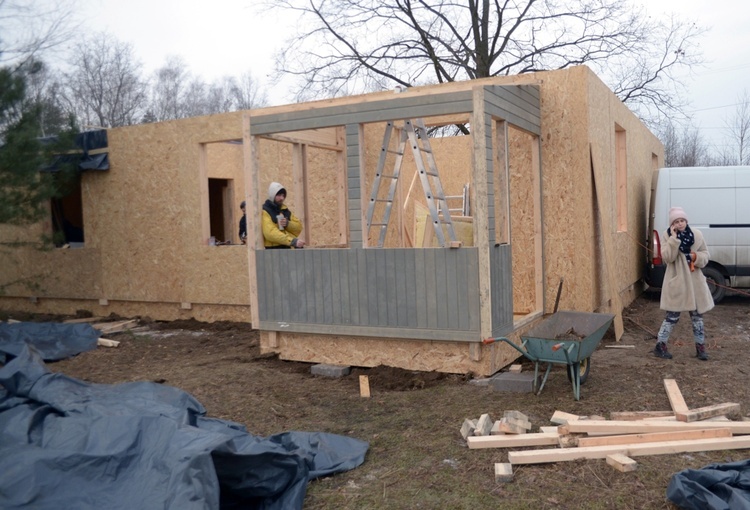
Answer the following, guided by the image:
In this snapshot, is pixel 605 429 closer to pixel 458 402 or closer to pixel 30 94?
pixel 458 402

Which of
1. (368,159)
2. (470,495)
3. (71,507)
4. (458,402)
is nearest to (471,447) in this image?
(470,495)

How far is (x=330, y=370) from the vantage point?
25.4ft

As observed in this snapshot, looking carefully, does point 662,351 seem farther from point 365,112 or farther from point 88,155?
point 88,155

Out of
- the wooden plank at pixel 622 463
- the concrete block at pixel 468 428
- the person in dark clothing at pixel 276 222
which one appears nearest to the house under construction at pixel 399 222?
the person in dark clothing at pixel 276 222

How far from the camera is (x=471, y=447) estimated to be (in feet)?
16.7

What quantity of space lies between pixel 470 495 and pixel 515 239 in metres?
4.95

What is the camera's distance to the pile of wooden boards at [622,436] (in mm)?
4715

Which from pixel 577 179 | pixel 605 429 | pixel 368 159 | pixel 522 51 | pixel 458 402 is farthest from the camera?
pixel 522 51

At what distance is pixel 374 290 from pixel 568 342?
2.36 metres

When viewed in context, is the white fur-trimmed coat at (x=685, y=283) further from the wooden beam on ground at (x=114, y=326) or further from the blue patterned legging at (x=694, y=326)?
the wooden beam on ground at (x=114, y=326)

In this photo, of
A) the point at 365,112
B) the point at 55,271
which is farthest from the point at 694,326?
the point at 55,271

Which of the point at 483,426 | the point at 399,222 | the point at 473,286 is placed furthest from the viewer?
the point at 399,222

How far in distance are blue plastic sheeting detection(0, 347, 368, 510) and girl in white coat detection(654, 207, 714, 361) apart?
4324 mm

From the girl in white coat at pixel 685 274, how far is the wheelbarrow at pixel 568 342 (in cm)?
125
